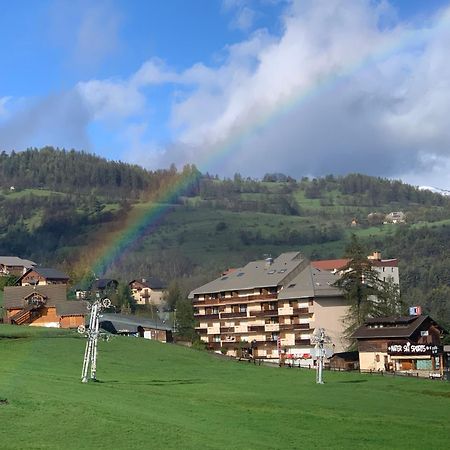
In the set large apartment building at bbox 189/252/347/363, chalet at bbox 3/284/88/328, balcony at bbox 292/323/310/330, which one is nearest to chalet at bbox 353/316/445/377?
large apartment building at bbox 189/252/347/363

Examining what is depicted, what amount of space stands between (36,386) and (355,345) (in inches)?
2504

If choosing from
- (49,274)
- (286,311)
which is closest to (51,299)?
(286,311)

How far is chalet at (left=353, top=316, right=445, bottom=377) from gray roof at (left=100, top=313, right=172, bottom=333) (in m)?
37.4

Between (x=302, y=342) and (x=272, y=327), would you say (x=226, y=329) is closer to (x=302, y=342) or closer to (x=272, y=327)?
(x=272, y=327)

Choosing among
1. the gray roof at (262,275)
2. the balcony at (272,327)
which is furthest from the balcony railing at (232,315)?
the balcony at (272,327)

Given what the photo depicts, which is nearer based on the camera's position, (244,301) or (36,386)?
(36,386)

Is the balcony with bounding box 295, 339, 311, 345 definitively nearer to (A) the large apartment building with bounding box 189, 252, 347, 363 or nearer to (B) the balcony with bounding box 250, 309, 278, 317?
(A) the large apartment building with bounding box 189, 252, 347, 363

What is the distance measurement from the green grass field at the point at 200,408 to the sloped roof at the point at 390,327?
54.4 ft

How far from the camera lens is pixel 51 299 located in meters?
116

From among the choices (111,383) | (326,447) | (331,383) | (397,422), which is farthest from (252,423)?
(331,383)

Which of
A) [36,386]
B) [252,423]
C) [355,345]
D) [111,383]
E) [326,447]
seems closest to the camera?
[326,447]

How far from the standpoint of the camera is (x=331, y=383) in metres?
71.0

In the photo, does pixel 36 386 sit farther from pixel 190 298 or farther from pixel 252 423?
pixel 190 298

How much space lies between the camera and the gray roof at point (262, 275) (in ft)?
428
